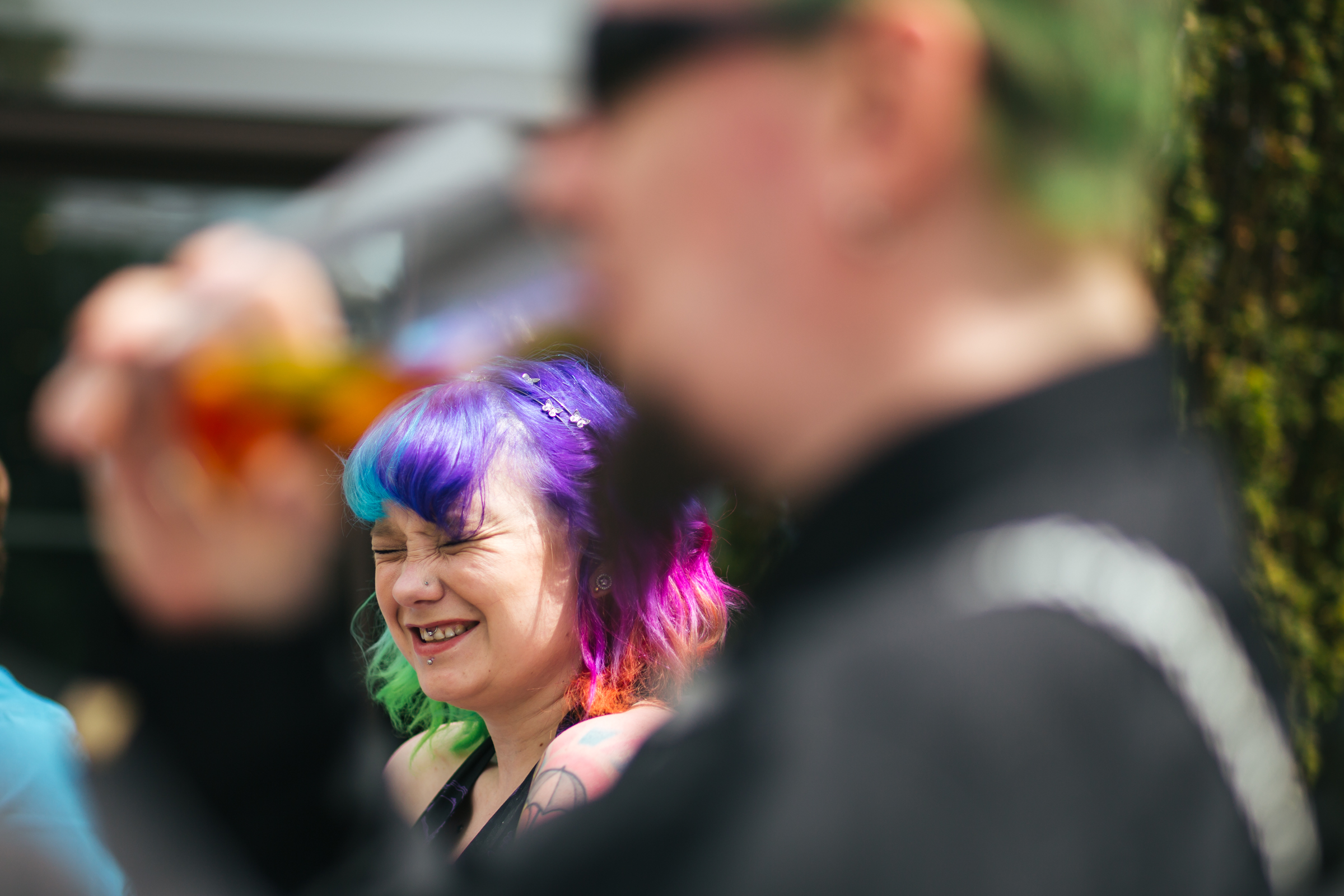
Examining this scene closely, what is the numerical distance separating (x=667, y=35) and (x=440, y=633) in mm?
1028

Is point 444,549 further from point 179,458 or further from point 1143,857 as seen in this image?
point 1143,857

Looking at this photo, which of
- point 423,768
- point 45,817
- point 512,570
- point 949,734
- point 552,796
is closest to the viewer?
point 949,734

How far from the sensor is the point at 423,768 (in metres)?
1.71

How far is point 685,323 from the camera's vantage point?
674 mm

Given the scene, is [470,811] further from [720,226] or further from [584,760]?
[720,226]

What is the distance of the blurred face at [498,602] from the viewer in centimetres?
147

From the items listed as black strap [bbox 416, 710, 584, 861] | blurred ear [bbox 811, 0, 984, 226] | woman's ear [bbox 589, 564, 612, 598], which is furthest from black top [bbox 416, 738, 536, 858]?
blurred ear [bbox 811, 0, 984, 226]

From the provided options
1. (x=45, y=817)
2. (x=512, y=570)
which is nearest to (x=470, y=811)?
(x=512, y=570)

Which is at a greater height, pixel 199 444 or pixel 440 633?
pixel 199 444

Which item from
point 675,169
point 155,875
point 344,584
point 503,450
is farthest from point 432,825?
point 675,169

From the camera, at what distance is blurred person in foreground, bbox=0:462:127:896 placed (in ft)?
4.92

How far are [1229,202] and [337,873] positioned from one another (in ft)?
12.3

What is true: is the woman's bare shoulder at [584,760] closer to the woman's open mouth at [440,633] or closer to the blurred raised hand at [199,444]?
the woman's open mouth at [440,633]

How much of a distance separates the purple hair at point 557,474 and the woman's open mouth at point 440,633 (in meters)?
0.13
